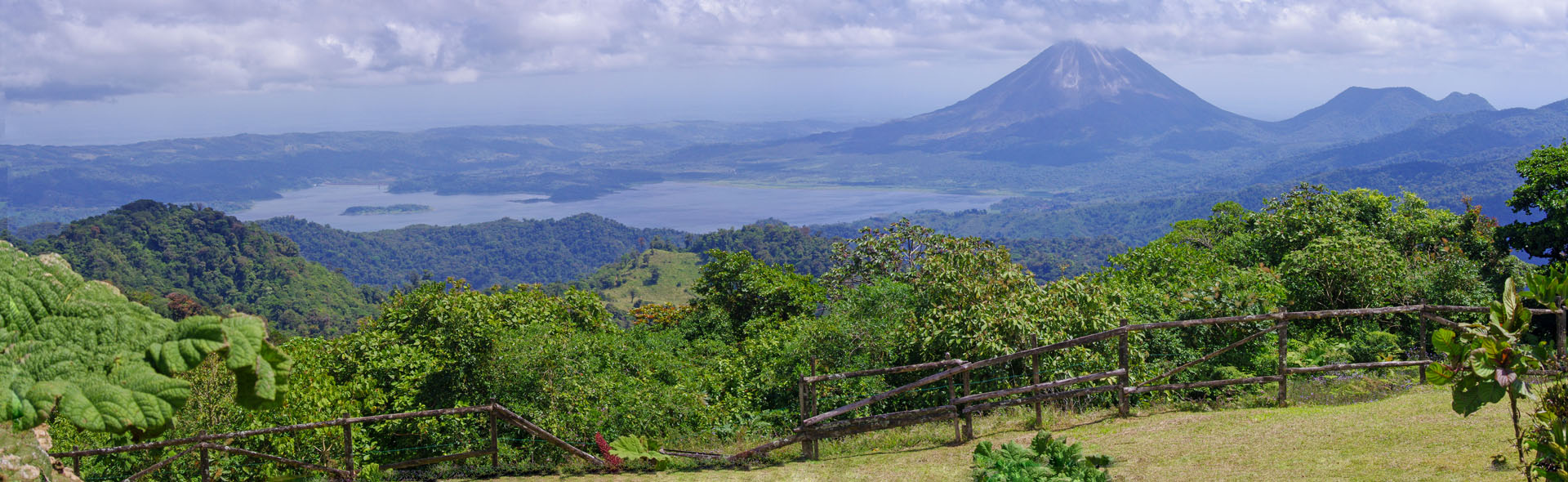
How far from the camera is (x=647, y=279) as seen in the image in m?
80.0

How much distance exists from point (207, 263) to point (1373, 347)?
273 feet

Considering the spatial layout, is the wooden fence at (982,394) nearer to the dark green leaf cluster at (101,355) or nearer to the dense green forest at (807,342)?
the dense green forest at (807,342)

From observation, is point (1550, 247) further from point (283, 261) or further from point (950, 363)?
point (283, 261)

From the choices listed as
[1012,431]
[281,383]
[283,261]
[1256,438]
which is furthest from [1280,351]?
[283,261]

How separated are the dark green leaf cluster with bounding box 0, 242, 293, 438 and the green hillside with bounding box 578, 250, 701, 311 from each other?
214ft

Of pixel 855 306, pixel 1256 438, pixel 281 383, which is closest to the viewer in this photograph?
pixel 281 383

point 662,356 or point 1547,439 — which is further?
point 662,356

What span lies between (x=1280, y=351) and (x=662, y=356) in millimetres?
7903

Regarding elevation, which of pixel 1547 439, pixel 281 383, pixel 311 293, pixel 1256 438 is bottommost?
pixel 311 293

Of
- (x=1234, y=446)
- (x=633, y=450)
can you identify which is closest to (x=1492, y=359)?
(x=1234, y=446)

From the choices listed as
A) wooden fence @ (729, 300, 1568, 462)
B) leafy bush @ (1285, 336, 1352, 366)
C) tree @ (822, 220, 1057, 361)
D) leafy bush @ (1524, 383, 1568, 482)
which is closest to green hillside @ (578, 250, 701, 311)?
tree @ (822, 220, 1057, 361)

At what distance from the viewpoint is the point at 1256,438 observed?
283 inches

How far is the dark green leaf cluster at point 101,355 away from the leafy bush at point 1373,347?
1166 cm

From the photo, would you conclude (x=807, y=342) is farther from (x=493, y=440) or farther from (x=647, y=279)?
Answer: (x=647, y=279)
